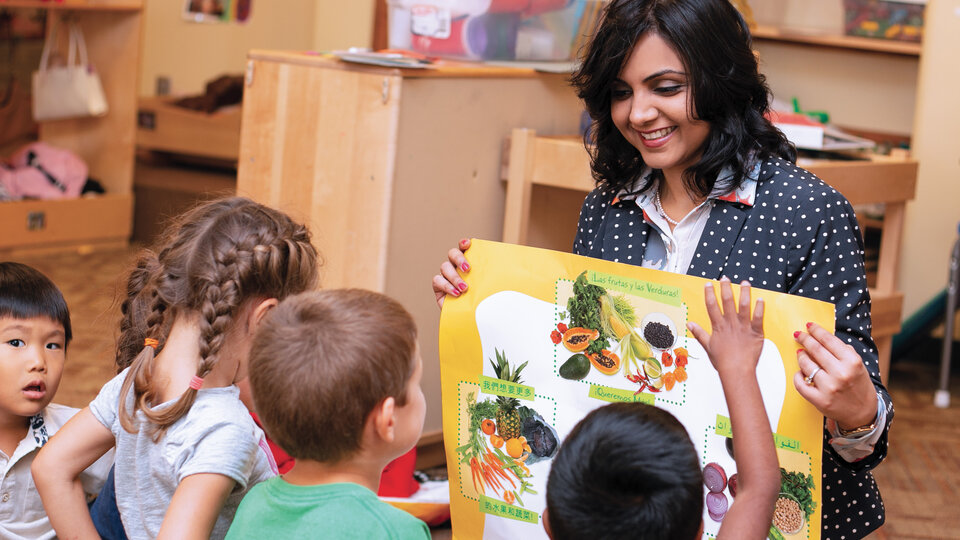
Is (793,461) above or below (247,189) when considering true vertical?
below

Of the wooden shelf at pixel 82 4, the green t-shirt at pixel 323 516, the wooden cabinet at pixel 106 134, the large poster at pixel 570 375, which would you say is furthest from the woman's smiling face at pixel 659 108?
the wooden cabinet at pixel 106 134

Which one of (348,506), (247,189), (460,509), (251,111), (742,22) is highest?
(742,22)

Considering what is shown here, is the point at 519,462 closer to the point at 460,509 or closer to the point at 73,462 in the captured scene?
the point at 460,509

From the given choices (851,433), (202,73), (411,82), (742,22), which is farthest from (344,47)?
(851,433)

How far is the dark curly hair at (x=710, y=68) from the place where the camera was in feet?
4.98

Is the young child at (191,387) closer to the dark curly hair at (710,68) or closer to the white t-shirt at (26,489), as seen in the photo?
the white t-shirt at (26,489)

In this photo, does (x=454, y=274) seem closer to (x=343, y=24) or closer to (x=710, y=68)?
(x=710, y=68)

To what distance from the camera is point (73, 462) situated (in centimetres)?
151

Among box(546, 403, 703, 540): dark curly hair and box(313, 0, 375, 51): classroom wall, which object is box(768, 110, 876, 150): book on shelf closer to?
box(546, 403, 703, 540): dark curly hair

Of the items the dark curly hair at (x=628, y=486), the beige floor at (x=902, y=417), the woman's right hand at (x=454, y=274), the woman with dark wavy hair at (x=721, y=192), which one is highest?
the woman with dark wavy hair at (x=721, y=192)

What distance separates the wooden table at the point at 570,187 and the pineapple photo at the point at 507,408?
48.7 inches

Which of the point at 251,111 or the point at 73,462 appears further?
the point at 251,111

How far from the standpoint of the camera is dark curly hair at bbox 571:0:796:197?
152cm

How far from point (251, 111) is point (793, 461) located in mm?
1873
